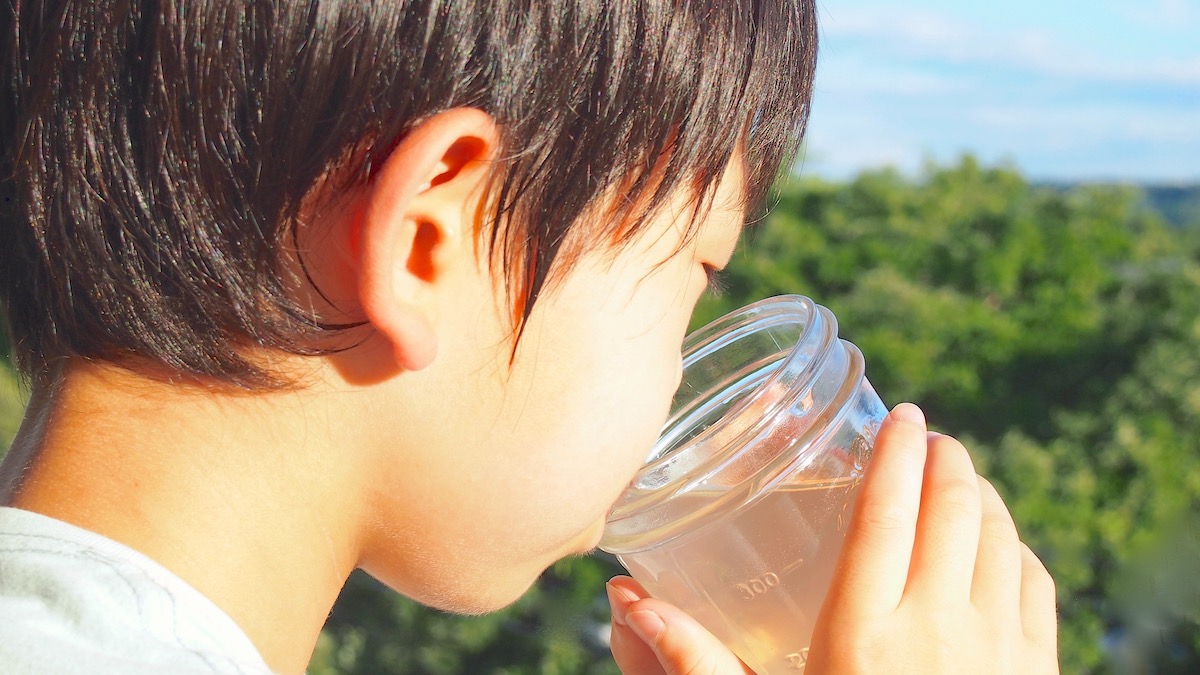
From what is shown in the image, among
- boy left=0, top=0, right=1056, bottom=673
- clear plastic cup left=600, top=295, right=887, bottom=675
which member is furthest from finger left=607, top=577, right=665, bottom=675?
boy left=0, top=0, right=1056, bottom=673

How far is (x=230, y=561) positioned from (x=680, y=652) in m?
0.51

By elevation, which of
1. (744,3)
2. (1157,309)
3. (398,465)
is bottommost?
(1157,309)

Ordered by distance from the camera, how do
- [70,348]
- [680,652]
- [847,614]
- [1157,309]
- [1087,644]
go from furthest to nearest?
[1157,309], [1087,644], [680,652], [847,614], [70,348]

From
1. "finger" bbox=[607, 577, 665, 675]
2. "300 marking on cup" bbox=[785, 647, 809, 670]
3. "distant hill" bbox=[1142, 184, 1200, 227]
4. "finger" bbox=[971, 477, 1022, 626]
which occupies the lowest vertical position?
"distant hill" bbox=[1142, 184, 1200, 227]

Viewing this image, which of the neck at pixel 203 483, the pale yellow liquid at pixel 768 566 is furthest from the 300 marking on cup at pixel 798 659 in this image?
the neck at pixel 203 483

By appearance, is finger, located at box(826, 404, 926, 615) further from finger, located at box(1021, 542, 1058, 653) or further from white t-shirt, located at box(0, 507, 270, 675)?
white t-shirt, located at box(0, 507, 270, 675)

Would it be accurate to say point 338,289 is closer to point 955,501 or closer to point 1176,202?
point 955,501

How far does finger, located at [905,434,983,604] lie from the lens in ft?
4.10

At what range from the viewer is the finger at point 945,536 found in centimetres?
125

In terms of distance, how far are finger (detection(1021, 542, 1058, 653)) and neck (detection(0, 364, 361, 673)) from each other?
761 millimetres

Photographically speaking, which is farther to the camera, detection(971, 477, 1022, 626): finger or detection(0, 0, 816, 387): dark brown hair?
detection(971, 477, 1022, 626): finger

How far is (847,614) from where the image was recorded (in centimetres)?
120

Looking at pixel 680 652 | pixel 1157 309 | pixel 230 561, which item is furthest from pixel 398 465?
pixel 1157 309

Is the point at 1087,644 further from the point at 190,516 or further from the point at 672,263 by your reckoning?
the point at 190,516
